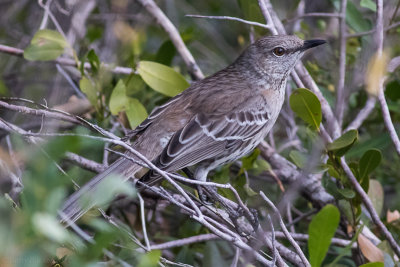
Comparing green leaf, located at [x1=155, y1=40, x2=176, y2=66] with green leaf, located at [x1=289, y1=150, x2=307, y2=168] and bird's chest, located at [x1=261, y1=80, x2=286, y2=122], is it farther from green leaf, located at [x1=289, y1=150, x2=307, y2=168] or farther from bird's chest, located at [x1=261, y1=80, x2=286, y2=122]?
green leaf, located at [x1=289, y1=150, x2=307, y2=168]

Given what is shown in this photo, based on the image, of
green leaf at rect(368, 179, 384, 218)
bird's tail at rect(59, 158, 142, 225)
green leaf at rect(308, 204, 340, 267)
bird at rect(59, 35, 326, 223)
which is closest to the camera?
green leaf at rect(308, 204, 340, 267)

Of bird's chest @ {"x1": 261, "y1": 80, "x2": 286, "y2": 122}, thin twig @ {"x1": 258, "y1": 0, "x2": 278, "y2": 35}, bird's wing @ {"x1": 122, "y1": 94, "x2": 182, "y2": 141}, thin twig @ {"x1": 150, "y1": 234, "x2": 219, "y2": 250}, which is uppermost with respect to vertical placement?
thin twig @ {"x1": 258, "y1": 0, "x2": 278, "y2": 35}

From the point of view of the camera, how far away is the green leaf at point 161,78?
4875 mm

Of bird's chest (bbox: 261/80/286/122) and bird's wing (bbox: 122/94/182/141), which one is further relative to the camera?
bird's chest (bbox: 261/80/286/122)

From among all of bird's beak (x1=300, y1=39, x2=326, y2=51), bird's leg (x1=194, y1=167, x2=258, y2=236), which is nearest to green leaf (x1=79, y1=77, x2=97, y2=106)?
bird's leg (x1=194, y1=167, x2=258, y2=236)

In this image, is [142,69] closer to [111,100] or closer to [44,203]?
[111,100]

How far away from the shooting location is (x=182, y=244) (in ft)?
13.9

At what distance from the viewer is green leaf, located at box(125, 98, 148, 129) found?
4.82m

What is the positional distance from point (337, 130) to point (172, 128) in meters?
1.27

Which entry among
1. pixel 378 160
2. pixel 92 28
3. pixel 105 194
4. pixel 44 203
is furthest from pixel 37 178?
pixel 92 28

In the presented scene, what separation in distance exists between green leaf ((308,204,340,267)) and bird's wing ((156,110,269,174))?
2007mm

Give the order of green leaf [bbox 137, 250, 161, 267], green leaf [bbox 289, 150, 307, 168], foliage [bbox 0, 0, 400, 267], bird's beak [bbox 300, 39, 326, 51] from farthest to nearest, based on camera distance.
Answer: bird's beak [bbox 300, 39, 326, 51] → green leaf [bbox 289, 150, 307, 168] → foliage [bbox 0, 0, 400, 267] → green leaf [bbox 137, 250, 161, 267]

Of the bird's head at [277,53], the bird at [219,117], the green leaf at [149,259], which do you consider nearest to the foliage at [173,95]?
the bird at [219,117]

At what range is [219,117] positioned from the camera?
16.2 ft
